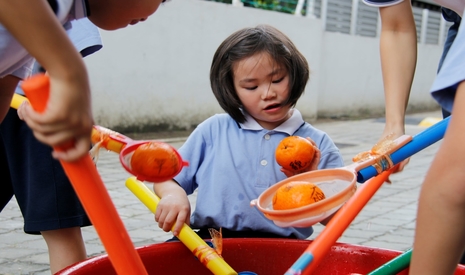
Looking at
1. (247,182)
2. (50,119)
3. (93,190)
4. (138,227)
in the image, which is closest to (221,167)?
(247,182)

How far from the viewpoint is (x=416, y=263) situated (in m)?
0.92

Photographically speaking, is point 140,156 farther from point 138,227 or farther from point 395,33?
point 138,227

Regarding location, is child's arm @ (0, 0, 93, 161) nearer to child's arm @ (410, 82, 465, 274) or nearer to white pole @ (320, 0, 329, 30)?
child's arm @ (410, 82, 465, 274)

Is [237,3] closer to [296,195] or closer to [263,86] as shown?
[263,86]

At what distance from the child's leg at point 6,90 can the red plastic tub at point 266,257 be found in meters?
0.46

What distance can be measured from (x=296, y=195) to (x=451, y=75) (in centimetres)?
46

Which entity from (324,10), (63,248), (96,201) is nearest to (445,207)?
(96,201)

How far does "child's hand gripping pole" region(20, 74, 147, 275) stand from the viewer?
0.78m

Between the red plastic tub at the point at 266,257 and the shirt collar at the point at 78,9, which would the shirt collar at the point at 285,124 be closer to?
the red plastic tub at the point at 266,257

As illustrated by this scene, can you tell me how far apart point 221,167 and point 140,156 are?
2.17 ft

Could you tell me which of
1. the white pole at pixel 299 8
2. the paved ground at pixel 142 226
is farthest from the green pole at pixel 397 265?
the white pole at pixel 299 8

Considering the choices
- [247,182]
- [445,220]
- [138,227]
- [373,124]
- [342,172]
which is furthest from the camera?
[373,124]

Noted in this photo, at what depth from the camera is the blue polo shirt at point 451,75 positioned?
89 cm

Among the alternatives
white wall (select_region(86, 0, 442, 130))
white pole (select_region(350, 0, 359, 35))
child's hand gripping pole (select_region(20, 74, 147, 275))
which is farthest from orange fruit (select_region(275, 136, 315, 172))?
white pole (select_region(350, 0, 359, 35))
